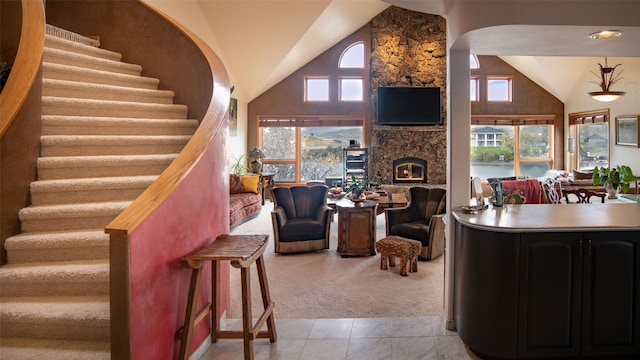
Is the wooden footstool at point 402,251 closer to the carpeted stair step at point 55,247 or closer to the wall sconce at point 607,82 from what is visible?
the carpeted stair step at point 55,247

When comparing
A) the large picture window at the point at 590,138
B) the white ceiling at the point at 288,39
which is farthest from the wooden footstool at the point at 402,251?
the large picture window at the point at 590,138

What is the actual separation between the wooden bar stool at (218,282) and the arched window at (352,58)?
8043 millimetres

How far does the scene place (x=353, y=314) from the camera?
11.2ft

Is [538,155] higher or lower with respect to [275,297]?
higher

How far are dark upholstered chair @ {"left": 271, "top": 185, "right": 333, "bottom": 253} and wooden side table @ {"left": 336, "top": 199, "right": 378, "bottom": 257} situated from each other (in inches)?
10.2

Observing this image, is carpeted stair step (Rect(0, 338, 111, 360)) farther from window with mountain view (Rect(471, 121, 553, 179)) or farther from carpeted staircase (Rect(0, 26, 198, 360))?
window with mountain view (Rect(471, 121, 553, 179))

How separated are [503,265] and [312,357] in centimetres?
137

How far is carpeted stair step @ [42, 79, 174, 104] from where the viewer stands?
11.2ft

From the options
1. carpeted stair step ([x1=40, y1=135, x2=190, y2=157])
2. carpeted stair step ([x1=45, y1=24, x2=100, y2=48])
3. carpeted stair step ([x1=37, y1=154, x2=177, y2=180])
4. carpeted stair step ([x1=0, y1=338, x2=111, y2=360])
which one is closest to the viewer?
carpeted stair step ([x1=0, y1=338, x2=111, y2=360])

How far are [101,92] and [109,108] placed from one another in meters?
0.24

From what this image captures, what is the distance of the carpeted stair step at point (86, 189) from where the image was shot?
9.04 ft

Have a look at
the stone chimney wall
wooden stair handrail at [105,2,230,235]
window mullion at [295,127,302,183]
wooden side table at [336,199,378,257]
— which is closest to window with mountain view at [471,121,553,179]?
the stone chimney wall

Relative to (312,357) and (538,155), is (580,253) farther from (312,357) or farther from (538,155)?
(538,155)

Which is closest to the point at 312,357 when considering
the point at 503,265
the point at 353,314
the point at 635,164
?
the point at 353,314
